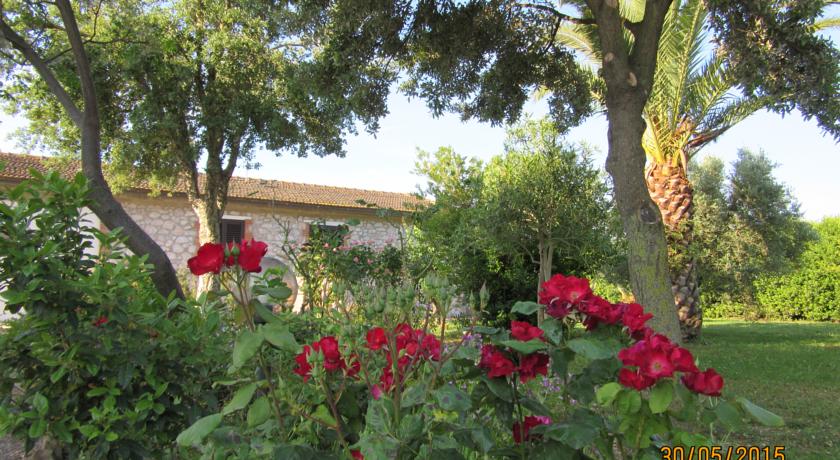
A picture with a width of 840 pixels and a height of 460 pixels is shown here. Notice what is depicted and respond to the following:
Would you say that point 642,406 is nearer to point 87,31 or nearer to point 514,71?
point 514,71

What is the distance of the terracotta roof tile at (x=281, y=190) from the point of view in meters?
12.1

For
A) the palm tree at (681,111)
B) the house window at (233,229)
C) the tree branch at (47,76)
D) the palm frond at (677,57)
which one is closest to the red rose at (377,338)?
the tree branch at (47,76)

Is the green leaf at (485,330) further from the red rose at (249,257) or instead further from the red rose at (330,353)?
the red rose at (249,257)

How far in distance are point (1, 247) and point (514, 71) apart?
5.70m

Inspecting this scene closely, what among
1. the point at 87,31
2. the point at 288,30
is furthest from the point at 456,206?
the point at 87,31

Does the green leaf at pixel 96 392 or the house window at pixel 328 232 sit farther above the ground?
the house window at pixel 328 232

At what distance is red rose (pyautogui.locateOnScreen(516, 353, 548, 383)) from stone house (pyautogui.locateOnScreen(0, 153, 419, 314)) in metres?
9.58

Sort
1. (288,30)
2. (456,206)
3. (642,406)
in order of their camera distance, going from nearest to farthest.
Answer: (642,406), (288,30), (456,206)

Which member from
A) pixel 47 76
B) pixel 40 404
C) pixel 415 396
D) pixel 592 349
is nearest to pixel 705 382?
pixel 592 349

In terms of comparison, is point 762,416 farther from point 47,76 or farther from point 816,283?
point 816,283

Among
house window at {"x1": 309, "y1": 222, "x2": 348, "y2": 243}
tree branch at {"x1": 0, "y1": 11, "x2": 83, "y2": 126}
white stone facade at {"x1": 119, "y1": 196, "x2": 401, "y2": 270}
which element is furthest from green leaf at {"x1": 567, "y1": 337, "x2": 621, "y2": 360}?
white stone facade at {"x1": 119, "y1": 196, "x2": 401, "y2": 270}

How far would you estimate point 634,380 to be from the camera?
3.66ft

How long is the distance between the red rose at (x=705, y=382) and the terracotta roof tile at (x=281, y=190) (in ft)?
31.8

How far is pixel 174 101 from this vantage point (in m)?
9.72
